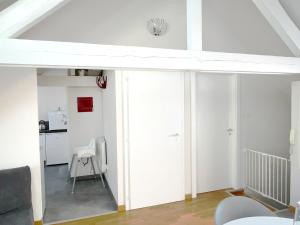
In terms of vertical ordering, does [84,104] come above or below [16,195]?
above

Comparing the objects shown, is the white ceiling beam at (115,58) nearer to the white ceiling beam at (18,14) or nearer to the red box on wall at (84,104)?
the white ceiling beam at (18,14)

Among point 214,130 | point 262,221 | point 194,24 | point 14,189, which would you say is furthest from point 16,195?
point 214,130

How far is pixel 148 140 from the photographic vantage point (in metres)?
3.46

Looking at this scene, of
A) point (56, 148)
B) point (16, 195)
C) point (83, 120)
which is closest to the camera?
point (16, 195)

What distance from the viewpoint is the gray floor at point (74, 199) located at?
3.34 metres

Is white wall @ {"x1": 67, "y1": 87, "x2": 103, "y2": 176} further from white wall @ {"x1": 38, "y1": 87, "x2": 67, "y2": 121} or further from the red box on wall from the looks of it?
white wall @ {"x1": 38, "y1": 87, "x2": 67, "y2": 121}

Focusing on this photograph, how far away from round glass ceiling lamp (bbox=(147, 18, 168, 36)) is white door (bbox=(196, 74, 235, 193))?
945 millimetres

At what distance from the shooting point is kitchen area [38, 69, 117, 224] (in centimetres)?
360

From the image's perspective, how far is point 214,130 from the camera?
4.02 meters

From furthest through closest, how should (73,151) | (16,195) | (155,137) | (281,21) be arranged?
(73,151) → (155,137) → (281,21) → (16,195)

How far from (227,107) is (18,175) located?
3.26 m

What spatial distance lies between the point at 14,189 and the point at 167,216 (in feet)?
6.32

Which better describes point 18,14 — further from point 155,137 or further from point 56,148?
point 56,148

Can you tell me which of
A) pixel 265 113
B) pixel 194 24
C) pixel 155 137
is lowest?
pixel 155 137
